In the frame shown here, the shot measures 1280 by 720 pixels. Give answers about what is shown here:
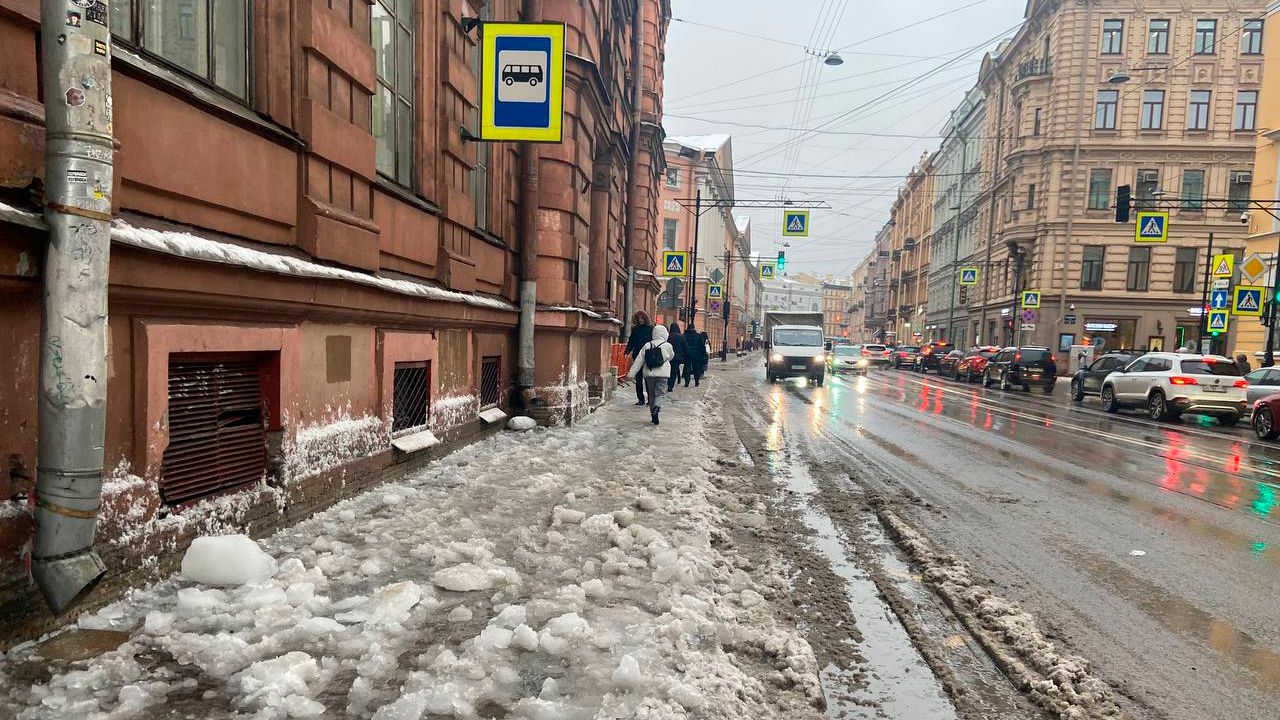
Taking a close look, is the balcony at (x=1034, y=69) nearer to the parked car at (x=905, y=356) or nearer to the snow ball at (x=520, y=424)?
the parked car at (x=905, y=356)

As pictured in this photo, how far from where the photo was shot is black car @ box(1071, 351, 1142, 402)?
840 inches

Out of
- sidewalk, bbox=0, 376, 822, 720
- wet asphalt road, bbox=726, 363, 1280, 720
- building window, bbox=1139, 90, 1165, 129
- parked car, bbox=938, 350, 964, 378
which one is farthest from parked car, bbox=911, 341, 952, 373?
sidewalk, bbox=0, 376, 822, 720

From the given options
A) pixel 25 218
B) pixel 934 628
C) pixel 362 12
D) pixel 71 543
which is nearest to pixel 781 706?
pixel 934 628

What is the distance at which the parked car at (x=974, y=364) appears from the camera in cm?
3319

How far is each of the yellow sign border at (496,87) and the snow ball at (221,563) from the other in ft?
18.4

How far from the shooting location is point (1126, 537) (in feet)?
18.5

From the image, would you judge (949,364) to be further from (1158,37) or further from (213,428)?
(213,428)

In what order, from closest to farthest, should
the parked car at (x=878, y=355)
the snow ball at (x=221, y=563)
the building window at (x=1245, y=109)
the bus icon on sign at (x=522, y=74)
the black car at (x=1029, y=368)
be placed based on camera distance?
the snow ball at (x=221, y=563), the bus icon on sign at (x=522, y=74), the black car at (x=1029, y=368), the building window at (x=1245, y=109), the parked car at (x=878, y=355)

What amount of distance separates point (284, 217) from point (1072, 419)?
17188mm

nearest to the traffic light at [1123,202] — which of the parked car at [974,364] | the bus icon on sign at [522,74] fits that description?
the parked car at [974,364]

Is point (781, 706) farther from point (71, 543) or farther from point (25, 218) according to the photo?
point (25, 218)

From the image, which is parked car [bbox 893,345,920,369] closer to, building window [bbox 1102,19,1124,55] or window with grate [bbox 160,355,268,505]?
building window [bbox 1102,19,1124,55]

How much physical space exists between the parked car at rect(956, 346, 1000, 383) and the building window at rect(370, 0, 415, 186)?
3134cm

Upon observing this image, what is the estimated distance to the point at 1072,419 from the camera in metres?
16.1
